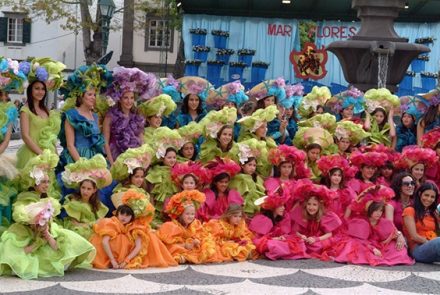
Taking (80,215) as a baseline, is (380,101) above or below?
above

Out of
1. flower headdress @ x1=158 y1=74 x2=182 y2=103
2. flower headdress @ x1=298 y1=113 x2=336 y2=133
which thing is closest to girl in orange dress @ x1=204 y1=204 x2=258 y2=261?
flower headdress @ x1=298 y1=113 x2=336 y2=133

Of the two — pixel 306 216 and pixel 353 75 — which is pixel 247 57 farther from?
pixel 306 216

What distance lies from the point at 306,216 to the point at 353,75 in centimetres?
571

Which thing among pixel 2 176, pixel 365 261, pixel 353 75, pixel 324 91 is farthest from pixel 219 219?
pixel 353 75

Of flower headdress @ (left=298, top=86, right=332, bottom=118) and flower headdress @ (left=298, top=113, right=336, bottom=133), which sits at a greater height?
flower headdress @ (left=298, top=86, right=332, bottom=118)

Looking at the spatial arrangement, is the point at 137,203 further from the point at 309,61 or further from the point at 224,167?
the point at 309,61

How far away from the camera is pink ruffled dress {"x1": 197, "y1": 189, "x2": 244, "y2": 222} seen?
740 cm

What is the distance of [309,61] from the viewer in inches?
890

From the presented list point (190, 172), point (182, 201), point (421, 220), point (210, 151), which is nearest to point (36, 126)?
point (190, 172)

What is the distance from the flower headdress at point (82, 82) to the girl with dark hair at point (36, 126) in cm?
34

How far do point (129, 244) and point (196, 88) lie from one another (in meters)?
→ 2.68

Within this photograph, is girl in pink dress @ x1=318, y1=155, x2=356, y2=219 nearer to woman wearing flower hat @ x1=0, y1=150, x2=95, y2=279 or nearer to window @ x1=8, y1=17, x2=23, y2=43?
woman wearing flower hat @ x1=0, y1=150, x2=95, y2=279

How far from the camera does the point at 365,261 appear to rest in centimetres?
696

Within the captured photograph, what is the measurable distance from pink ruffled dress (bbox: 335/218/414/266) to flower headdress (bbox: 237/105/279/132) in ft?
4.51
